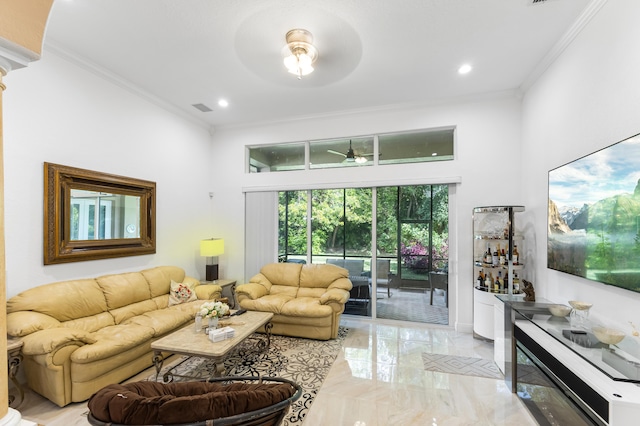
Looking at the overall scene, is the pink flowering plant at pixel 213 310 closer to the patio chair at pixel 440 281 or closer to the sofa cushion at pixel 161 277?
the sofa cushion at pixel 161 277

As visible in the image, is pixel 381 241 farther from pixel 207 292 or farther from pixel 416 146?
pixel 207 292

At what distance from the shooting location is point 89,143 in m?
3.47

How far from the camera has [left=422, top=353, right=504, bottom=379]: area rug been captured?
9.89 ft

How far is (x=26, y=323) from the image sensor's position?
2484 millimetres

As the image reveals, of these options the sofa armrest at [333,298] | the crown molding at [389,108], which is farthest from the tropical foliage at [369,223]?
the crown molding at [389,108]

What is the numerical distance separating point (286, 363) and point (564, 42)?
14.8ft

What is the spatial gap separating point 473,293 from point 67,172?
540 cm

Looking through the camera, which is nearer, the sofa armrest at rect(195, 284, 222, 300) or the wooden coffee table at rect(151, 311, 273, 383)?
the wooden coffee table at rect(151, 311, 273, 383)

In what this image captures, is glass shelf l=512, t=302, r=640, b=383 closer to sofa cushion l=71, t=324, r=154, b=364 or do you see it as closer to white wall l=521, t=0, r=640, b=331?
white wall l=521, t=0, r=640, b=331

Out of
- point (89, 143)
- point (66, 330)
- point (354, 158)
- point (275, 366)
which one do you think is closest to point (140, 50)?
point (89, 143)

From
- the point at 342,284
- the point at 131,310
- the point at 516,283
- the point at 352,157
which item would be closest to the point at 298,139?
the point at 352,157

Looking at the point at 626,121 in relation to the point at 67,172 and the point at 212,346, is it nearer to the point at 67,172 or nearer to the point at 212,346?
the point at 212,346

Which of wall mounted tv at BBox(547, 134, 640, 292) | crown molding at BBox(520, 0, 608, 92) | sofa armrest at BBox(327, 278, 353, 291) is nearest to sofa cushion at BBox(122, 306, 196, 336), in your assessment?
sofa armrest at BBox(327, 278, 353, 291)

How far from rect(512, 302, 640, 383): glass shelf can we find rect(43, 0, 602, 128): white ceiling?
107 inches
